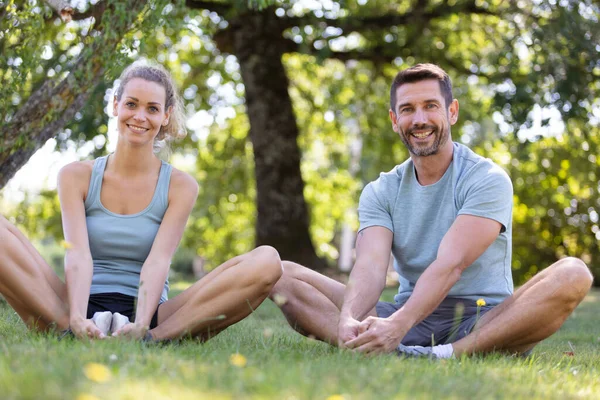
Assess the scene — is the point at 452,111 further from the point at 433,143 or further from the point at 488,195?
the point at 488,195

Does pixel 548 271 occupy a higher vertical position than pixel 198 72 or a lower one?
lower

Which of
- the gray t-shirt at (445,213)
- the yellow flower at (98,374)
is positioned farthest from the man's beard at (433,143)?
the yellow flower at (98,374)

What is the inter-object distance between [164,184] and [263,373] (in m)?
1.80

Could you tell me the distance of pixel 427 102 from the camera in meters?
3.99

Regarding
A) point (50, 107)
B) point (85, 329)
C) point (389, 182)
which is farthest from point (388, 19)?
point (85, 329)

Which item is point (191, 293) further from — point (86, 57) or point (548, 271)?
point (86, 57)

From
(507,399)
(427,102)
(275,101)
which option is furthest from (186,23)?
(275,101)

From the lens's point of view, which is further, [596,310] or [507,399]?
[596,310]

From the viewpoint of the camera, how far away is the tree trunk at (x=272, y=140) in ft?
35.0

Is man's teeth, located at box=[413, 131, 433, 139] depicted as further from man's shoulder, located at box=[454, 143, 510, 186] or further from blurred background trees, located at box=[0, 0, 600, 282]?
blurred background trees, located at box=[0, 0, 600, 282]

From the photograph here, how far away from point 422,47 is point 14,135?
6.87 m

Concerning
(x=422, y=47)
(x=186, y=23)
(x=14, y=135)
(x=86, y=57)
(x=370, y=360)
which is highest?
(x=422, y=47)

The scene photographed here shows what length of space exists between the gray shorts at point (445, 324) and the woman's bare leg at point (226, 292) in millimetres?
795

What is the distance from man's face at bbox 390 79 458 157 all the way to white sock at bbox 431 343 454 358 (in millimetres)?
967
